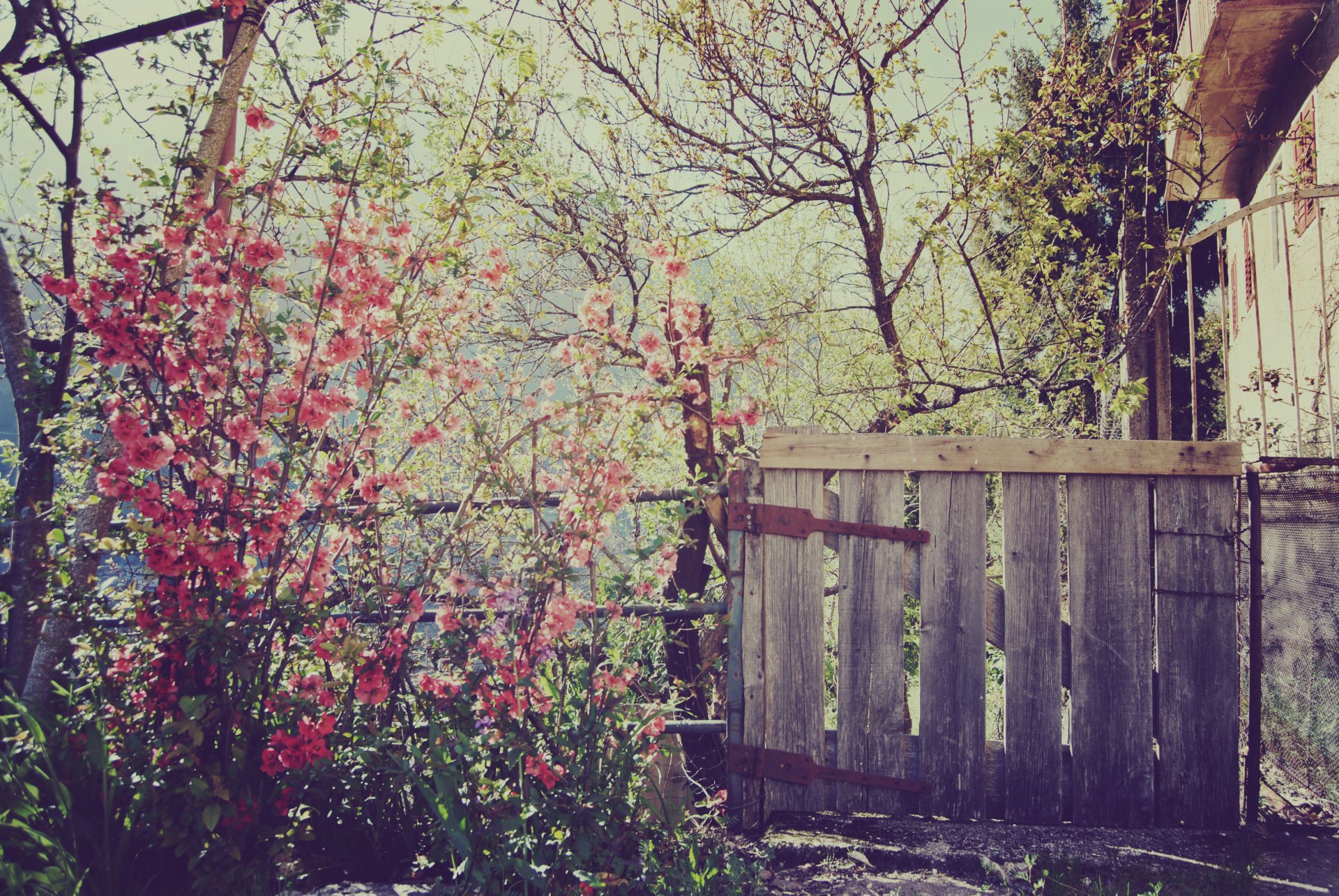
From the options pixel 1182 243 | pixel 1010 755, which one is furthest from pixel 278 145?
pixel 1182 243

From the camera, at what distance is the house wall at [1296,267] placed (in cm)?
631

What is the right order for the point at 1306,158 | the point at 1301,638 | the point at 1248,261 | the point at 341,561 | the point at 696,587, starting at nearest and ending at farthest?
the point at 341,561 → the point at 1301,638 → the point at 696,587 → the point at 1306,158 → the point at 1248,261

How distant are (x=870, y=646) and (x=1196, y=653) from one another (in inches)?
49.1

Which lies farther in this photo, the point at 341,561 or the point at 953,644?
the point at 953,644

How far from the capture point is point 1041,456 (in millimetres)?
3131

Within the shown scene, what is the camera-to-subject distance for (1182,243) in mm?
4738

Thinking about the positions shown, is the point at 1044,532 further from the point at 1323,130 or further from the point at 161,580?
the point at 1323,130

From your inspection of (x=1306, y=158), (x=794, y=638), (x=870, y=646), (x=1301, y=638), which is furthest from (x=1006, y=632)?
(x=1306, y=158)

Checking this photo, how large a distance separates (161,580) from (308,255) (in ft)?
4.04

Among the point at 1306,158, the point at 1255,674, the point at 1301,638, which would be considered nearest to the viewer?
the point at 1255,674

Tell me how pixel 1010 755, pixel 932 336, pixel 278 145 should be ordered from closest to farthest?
1. pixel 278 145
2. pixel 1010 755
3. pixel 932 336

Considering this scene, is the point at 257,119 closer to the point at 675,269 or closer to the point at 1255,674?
the point at 675,269

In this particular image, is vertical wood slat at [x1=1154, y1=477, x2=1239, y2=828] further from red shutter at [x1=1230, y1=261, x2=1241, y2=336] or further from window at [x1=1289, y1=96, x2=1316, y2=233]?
red shutter at [x1=1230, y1=261, x2=1241, y2=336]

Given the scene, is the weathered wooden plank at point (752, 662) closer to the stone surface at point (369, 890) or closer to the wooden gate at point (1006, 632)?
the wooden gate at point (1006, 632)
